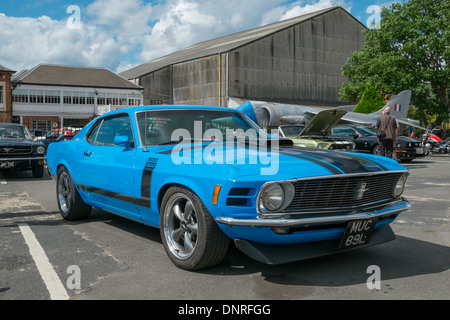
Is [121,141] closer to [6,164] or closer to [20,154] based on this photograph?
[6,164]

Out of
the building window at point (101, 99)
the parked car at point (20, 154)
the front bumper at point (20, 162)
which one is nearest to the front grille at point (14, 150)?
the parked car at point (20, 154)

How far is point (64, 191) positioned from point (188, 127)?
237cm

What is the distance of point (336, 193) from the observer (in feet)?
12.0

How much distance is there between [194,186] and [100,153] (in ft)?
6.51

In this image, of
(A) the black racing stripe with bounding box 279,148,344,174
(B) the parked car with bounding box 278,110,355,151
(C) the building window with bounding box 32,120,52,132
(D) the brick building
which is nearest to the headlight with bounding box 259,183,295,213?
(A) the black racing stripe with bounding box 279,148,344,174

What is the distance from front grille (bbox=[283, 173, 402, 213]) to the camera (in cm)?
351

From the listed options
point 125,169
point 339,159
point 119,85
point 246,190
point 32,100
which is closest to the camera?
point 246,190

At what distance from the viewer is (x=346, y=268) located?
393 cm

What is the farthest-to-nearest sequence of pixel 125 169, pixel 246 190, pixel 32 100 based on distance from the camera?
pixel 32 100, pixel 125 169, pixel 246 190

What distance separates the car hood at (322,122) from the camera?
11.9m

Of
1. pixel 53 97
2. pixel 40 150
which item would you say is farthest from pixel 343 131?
pixel 53 97

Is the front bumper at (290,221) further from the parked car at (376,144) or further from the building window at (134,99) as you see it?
the building window at (134,99)
